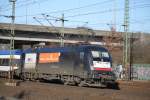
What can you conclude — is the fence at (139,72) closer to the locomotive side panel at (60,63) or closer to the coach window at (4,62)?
A: the locomotive side panel at (60,63)

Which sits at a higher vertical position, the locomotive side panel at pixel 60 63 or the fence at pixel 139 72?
the locomotive side panel at pixel 60 63

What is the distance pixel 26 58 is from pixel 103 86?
1192 cm

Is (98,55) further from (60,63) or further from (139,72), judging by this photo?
(139,72)

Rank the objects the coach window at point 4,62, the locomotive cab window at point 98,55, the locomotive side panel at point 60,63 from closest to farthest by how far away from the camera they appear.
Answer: the locomotive cab window at point 98,55, the locomotive side panel at point 60,63, the coach window at point 4,62

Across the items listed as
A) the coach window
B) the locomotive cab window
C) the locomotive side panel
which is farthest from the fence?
the locomotive cab window

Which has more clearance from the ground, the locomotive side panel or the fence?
the locomotive side panel

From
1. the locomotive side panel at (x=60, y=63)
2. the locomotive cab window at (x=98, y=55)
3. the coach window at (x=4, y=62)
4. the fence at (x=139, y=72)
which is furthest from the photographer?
the fence at (x=139, y=72)

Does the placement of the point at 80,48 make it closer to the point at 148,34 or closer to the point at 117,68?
the point at 117,68

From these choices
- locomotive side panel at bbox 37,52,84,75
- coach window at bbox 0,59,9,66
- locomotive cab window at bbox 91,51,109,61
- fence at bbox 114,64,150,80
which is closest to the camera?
locomotive cab window at bbox 91,51,109,61

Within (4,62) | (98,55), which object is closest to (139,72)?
(4,62)

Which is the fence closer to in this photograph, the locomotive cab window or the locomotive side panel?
the locomotive side panel

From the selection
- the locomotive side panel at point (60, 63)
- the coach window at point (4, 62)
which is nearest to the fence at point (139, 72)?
the locomotive side panel at point (60, 63)

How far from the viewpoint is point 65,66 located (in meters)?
31.3

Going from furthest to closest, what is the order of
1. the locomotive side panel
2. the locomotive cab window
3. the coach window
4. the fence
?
the fence → the coach window → the locomotive side panel → the locomotive cab window
